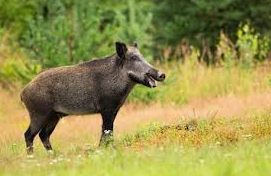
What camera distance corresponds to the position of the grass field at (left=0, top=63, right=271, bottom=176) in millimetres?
8711

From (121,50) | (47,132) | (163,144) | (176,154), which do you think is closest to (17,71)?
(47,132)

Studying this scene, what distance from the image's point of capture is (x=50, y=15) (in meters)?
20.5

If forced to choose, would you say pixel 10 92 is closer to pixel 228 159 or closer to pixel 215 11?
pixel 215 11

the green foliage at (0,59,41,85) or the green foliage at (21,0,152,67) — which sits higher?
the green foliage at (21,0,152,67)

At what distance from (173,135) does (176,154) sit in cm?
245

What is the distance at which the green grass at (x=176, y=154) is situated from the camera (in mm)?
8297

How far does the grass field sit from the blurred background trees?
108 centimetres

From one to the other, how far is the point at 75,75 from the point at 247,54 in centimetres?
894

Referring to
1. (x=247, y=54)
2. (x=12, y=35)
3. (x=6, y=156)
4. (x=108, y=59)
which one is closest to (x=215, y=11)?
(x=247, y=54)

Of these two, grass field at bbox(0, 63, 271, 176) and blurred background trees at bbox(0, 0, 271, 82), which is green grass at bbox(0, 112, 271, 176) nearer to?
grass field at bbox(0, 63, 271, 176)

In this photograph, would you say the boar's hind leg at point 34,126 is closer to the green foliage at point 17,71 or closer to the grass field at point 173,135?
the grass field at point 173,135

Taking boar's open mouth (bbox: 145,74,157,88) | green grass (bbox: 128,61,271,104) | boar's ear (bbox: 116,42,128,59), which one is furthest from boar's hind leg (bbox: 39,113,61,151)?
green grass (bbox: 128,61,271,104)

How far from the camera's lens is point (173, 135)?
11852mm

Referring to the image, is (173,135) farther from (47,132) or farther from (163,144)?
(47,132)
